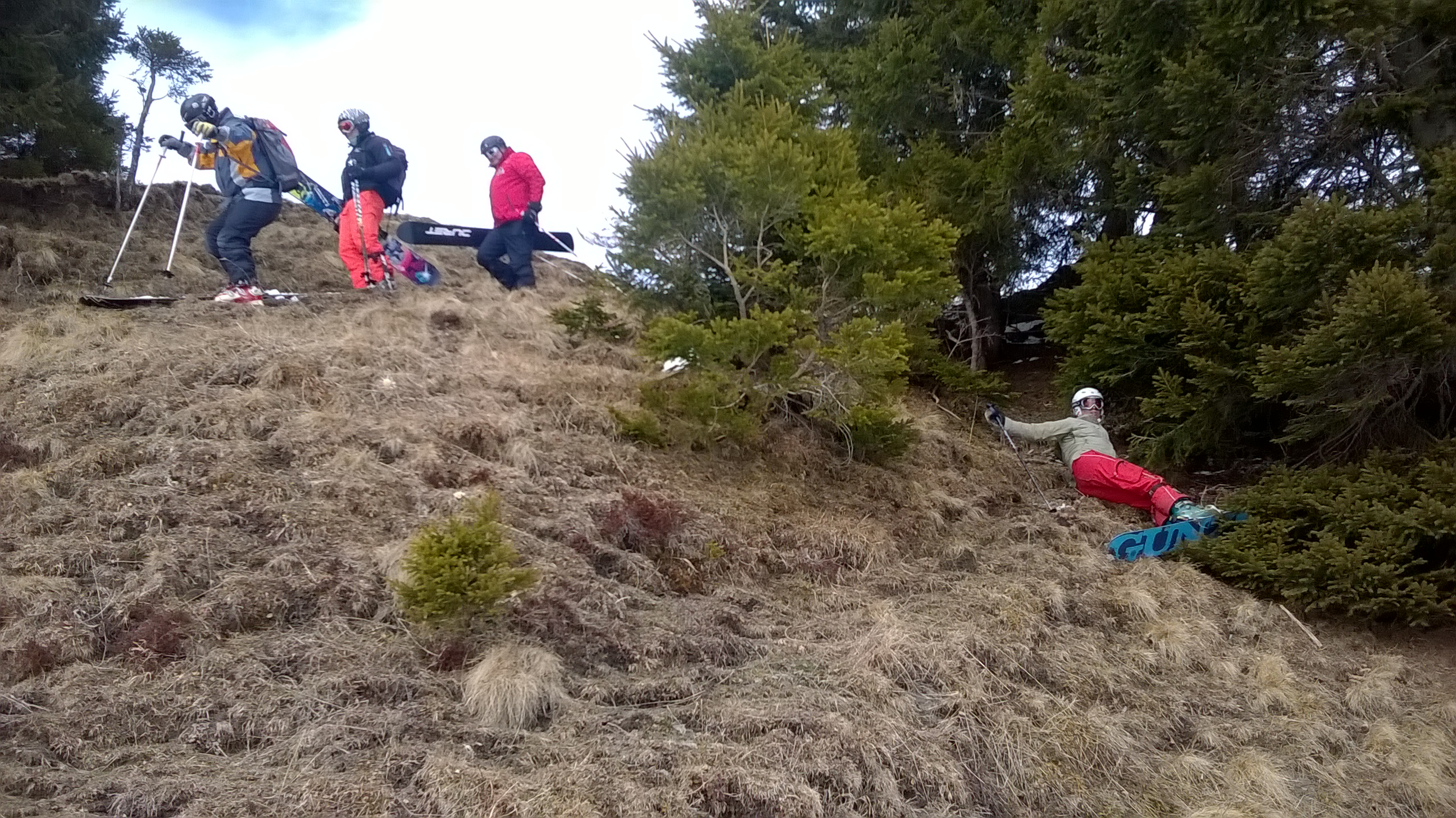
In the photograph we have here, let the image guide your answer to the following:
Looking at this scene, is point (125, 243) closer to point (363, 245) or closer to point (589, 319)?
point (363, 245)

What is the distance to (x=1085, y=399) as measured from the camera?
29.3 feet

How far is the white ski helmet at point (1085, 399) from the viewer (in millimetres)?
8922

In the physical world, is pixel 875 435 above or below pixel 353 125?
below

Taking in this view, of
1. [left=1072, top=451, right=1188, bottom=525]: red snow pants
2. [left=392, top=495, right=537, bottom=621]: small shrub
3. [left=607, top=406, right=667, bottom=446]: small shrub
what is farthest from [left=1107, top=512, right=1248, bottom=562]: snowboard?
[left=392, top=495, right=537, bottom=621]: small shrub

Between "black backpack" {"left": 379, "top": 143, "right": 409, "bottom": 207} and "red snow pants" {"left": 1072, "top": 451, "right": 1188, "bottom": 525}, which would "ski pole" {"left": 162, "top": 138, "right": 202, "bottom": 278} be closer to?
"black backpack" {"left": 379, "top": 143, "right": 409, "bottom": 207}

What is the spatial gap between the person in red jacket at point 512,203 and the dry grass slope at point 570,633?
2.58m

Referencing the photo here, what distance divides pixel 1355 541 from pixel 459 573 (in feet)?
21.2

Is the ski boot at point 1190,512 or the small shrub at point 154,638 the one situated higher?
the ski boot at point 1190,512

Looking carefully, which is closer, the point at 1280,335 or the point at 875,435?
the point at 1280,335

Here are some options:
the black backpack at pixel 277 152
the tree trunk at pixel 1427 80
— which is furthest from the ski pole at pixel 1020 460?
the black backpack at pixel 277 152

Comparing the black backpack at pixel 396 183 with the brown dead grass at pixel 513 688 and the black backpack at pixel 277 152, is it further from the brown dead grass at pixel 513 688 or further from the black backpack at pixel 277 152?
the brown dead grass at pixel 513 688

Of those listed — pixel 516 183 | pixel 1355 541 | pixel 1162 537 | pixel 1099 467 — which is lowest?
pixel 1162 537

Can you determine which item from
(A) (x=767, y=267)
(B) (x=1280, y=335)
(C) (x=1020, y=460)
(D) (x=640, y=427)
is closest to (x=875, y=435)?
(A) (x=767, y=267)

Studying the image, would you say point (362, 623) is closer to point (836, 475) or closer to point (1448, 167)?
point (836, 475)
